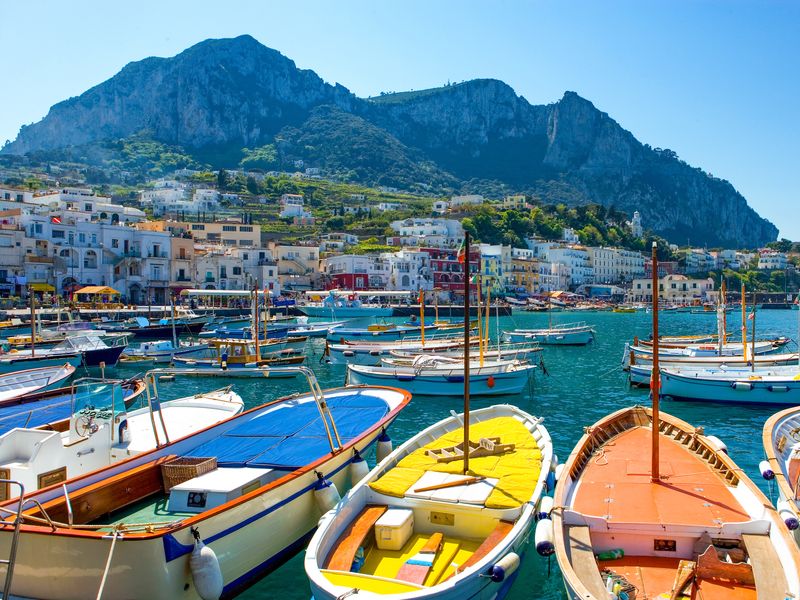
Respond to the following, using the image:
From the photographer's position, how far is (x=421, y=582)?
873cm

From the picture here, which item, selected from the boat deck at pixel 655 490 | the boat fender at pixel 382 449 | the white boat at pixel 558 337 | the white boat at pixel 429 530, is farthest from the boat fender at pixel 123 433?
the white boat at pixel 558 337

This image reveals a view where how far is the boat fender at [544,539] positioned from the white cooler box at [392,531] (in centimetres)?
218

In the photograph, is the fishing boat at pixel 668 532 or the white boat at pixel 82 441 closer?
the fishing boat at pixel 668 532

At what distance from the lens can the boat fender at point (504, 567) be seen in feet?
28.0

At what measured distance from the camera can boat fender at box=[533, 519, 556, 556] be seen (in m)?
9.03

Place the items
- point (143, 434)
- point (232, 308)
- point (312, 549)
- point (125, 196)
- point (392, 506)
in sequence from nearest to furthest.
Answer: point (312, 549) < point (392, 506) < point (143, 434) < point (232, 308) < point (125, 196)

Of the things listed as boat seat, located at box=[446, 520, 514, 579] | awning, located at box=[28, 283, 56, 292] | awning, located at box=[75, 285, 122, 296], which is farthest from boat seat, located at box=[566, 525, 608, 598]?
awning, located at box=[28, 283, 56, 292]

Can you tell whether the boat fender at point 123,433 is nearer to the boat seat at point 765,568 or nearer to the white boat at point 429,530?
the white boat at point 429,530

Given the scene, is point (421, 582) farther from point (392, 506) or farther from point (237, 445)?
point (237, 445)

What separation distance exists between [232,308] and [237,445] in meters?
75.0

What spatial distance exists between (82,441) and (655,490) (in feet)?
36.6

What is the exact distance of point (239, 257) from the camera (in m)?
98.1

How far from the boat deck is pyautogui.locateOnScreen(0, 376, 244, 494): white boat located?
8613 millimetres

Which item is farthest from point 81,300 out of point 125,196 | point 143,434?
point 125,196
